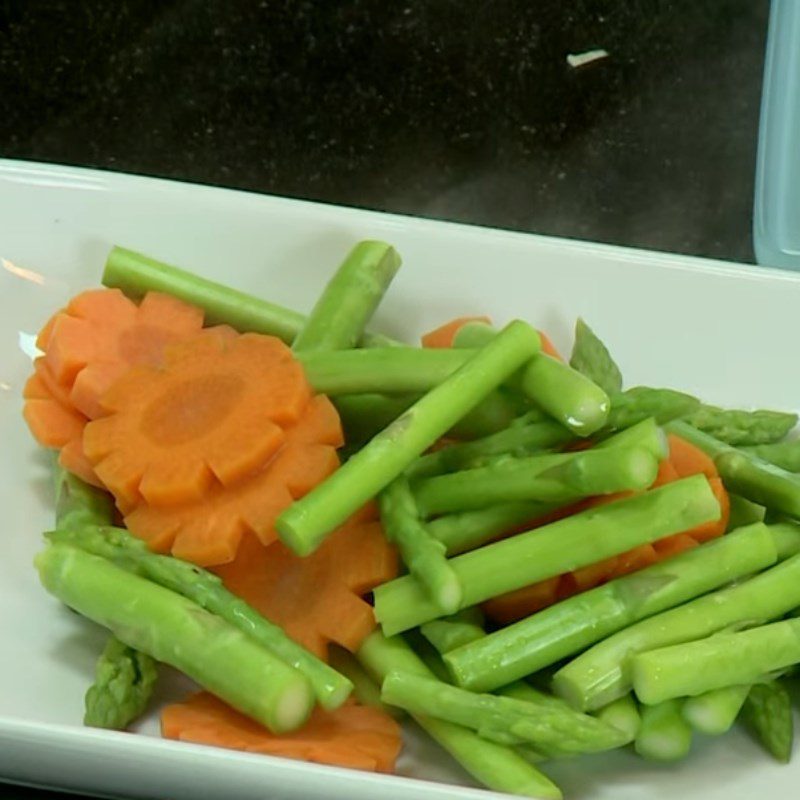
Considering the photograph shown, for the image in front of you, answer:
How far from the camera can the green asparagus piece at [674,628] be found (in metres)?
1.40

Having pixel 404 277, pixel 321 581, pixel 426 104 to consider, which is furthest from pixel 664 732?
pixel 426 104

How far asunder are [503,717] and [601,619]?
157mm

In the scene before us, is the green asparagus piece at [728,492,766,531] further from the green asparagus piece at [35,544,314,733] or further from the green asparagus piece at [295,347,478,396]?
the green asparagus piece at [35,544,314,733]

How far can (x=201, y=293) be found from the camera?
1.77 metres

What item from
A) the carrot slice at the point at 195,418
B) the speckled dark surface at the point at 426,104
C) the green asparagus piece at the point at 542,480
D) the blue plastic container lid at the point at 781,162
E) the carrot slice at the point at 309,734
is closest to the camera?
the carrot slice at the point at 309,734

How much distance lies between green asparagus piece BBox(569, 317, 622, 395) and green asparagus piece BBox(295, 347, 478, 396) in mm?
187

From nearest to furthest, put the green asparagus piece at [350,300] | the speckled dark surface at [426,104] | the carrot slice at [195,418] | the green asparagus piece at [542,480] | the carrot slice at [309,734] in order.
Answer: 1. the carrot slice at [309,734]
2. the green asparagus piece at [542,480]
3. the carrot slice at [195,418]
4. the green asparagus piece at [350,300]
5. the speckled dark surface at [426,104]

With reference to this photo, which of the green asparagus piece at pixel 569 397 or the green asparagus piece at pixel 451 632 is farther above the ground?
the green asparagus piece at pixel 569 397

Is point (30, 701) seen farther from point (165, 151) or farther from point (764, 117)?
point (764, 117)

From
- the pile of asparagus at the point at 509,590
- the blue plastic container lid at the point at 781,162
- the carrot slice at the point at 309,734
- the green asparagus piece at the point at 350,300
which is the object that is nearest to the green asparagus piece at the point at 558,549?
the pile of asparagus at the point at 509,590

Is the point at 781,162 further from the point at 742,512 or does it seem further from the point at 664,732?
the point at 664,732

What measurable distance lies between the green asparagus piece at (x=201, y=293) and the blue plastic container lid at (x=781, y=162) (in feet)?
2.63

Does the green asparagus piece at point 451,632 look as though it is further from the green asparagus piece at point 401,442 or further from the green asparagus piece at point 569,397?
the green asparagus piece at point 569,397

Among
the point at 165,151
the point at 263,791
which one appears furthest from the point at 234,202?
the point at 263,791
